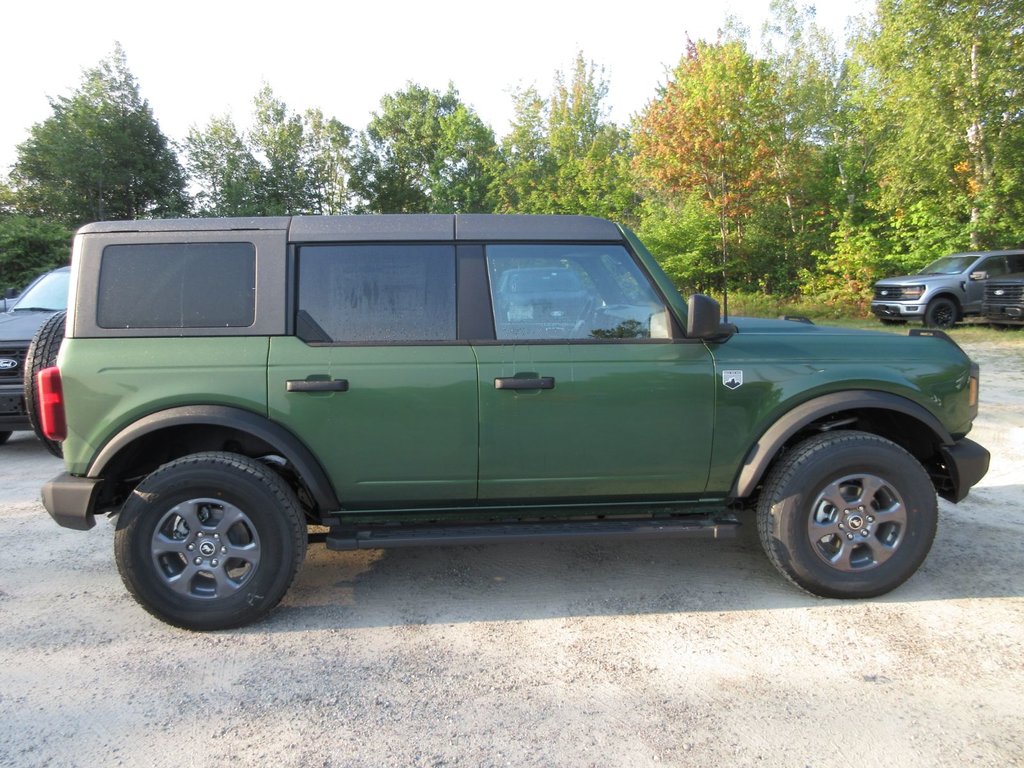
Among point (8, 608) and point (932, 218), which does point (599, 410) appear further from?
point (932, 218)

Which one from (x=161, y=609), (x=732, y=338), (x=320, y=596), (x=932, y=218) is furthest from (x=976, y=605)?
(x=932, y=218)

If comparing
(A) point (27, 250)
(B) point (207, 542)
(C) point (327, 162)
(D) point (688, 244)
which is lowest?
(B) point (207, 542)

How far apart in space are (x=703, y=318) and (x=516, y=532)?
1.37 m

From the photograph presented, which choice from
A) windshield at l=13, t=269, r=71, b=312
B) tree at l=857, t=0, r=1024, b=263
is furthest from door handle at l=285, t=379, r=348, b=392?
tree at l=857, t=0, r=1024, b=263

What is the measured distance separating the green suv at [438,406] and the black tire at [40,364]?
1.07ft

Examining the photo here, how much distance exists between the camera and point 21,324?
6.98 metres

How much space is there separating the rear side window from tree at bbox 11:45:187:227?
104 ft

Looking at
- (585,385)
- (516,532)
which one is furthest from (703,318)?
(516,532)

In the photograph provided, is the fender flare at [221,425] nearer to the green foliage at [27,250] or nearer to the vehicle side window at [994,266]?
the vehicle side window at [994,266]

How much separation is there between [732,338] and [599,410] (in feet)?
2.64

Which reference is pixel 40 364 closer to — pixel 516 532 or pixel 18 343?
pixel 516 532

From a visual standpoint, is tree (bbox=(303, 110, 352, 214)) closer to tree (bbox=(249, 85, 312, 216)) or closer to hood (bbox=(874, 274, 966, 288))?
tree (bbox=(249, 85, 312, 216))

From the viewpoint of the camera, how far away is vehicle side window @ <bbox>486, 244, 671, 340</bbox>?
3479 mm

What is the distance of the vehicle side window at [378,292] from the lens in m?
3.39
